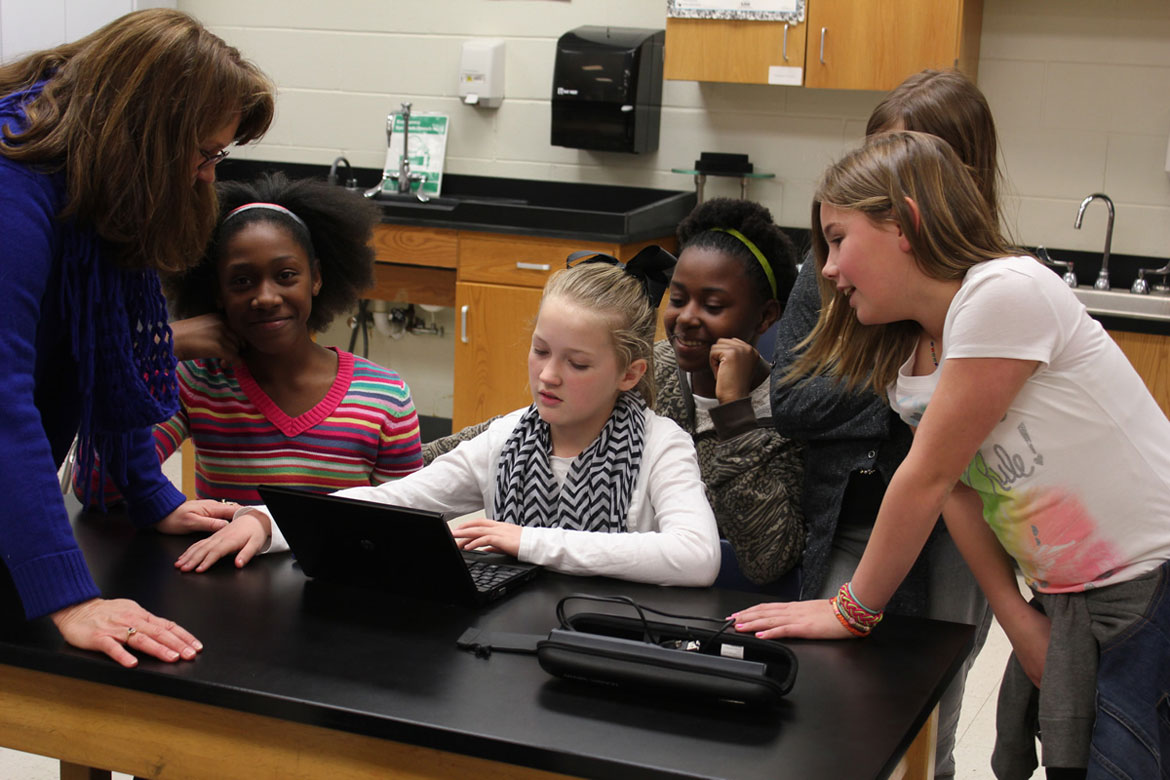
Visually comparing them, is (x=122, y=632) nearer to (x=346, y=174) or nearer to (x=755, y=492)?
(x=755, y=492)

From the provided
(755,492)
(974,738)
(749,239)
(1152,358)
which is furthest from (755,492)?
(1152,358)

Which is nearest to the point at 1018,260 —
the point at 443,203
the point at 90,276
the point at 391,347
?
the point at 90,276

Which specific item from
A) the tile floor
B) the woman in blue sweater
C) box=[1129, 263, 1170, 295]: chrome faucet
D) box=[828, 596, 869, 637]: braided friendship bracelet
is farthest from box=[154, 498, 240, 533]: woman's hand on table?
box=[1129, 263, 1170, 295]: chrome faucet

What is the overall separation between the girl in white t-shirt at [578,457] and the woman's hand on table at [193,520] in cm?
3

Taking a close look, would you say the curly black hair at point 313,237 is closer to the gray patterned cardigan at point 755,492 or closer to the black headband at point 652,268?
the black headband at point 652,268

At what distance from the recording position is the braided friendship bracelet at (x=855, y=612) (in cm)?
125

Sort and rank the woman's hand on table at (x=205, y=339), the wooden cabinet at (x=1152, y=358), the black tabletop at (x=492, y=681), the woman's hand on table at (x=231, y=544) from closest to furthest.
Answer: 1. the black tabletop at (x=492, y=681)
2. the woman's hand on table at (x=231, y=544)
3. the woman's hand on table at (x=205, y=339)
4. the wooden cabinet at (x=1152, y=358)

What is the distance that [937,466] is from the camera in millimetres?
1252

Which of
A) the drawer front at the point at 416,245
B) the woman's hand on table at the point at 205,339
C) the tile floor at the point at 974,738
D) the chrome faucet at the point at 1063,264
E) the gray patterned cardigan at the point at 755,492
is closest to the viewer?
the gray patterned cardigan at the point at 755,492

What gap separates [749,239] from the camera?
195cm

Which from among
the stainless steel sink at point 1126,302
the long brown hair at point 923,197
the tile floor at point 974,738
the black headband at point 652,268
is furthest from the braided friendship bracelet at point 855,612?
the stainless steel sink at point 1126,302

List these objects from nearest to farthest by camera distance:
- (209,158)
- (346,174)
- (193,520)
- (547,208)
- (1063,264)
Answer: (209,158), (193,520), (1063,264), (547,208), (346,174)

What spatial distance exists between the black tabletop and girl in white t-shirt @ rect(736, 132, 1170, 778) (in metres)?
0.11

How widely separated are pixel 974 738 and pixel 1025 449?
1398mm
